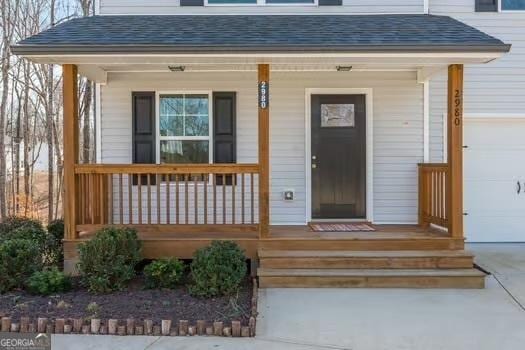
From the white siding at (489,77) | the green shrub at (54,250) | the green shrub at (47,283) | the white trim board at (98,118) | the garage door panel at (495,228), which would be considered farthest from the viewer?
the garage door panel at (495,228)

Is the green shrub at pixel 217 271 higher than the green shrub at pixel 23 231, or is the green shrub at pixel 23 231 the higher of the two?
the green shrub at pixel 23 231

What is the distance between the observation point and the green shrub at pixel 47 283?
17.8 feet

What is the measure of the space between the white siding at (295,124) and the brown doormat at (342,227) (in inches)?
18.3

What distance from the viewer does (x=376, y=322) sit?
186 inches

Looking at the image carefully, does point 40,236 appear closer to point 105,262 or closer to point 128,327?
point 105,262

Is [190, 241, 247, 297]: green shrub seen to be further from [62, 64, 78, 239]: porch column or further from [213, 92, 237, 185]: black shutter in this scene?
[213, 92, 237, 185]: black shutter

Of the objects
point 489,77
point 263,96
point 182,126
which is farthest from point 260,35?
point 489,77

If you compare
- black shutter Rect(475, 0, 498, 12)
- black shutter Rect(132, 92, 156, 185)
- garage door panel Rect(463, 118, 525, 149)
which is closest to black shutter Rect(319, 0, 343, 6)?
black shutter Rect(475, 0, 498, 12)

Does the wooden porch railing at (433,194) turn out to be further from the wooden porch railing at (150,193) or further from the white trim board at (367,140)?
the wooden porch railing at (150,193)

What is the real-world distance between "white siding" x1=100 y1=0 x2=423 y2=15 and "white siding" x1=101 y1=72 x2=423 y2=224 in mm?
1008

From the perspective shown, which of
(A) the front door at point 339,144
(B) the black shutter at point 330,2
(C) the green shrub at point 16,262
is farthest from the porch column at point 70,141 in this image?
(B) the black shutter at point 330,2

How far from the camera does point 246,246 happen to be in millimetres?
6344

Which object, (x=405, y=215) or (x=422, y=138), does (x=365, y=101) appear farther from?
(x=405, y=215)

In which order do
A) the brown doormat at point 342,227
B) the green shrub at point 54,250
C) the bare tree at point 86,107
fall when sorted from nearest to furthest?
1. the green shrub at point 54,250
2. the brown doormat at point 342,227
3. the bare tree at point 86,107
